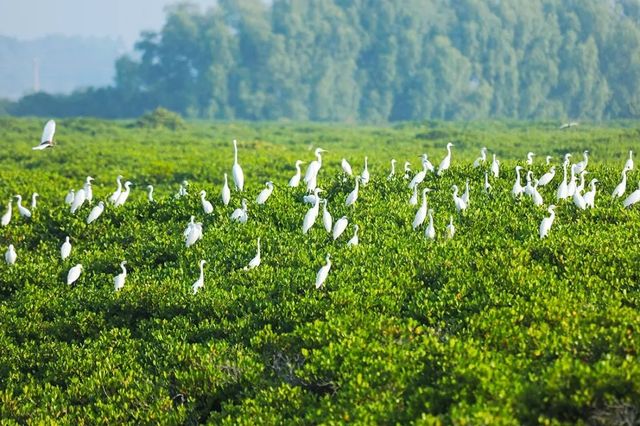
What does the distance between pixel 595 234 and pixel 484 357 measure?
15.9ft

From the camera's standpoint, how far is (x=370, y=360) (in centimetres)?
1055

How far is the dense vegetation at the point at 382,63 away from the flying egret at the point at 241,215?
86211mm

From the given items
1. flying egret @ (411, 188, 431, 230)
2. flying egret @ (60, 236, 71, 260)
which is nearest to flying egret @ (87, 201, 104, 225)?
flying egret @ (60, 236, 71, 260)

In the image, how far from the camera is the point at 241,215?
17.5 meters

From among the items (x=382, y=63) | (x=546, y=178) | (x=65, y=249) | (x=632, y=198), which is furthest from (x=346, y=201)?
(x=382, y=63)

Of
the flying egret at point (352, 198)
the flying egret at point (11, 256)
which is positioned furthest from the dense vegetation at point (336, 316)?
the flying egret at point (352, 198)

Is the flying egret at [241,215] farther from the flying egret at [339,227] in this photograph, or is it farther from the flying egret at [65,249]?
the flying egret at [65,249]

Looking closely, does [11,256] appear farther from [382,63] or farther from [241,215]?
[382,63]

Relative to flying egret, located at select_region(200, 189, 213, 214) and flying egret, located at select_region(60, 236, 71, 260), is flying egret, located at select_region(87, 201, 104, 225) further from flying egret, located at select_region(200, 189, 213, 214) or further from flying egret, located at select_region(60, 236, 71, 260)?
flying egret, located at select_region(200, 189, 213, 214)

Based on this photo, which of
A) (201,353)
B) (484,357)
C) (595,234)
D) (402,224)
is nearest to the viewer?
(484,357)

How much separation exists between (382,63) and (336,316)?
99.3 meters

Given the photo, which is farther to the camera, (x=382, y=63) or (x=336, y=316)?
(x=382, y=63)

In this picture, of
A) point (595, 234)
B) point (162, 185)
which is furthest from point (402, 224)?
point (162, 185)

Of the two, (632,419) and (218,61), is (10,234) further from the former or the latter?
(218,61)
